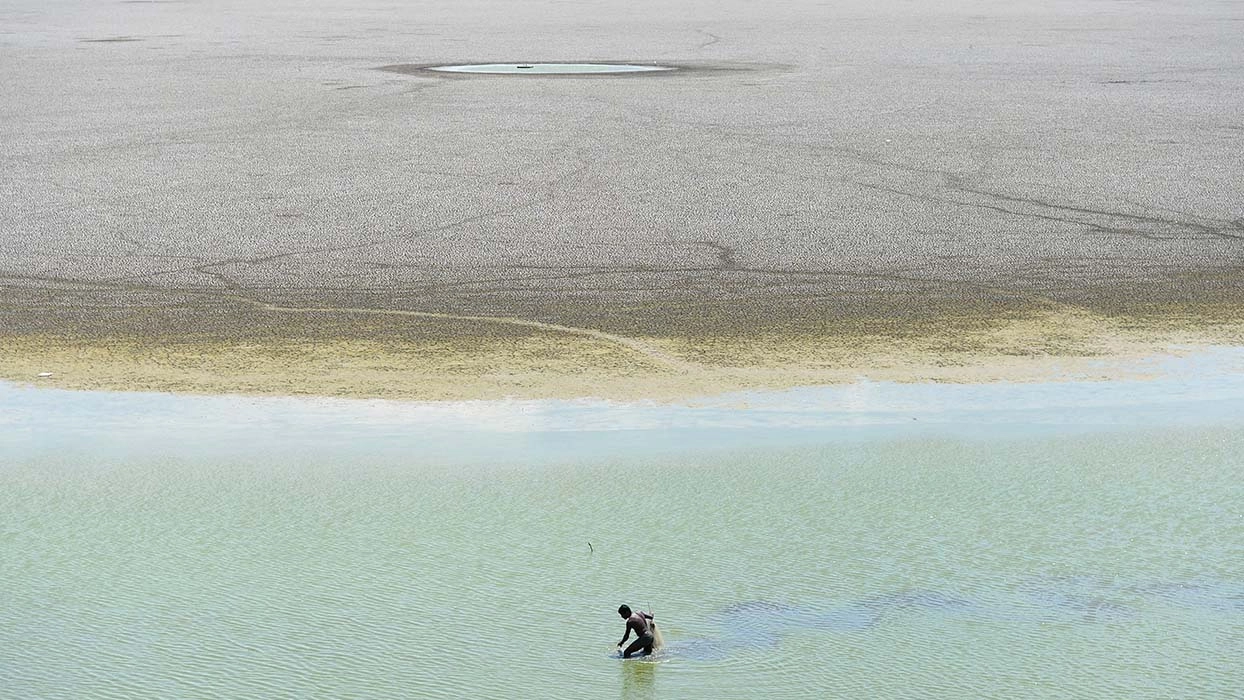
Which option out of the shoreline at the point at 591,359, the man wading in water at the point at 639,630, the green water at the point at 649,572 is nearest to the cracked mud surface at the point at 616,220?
the shoreline at the point at 591,359

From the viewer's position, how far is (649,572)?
6.20 metres

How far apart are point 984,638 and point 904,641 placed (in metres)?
0.28

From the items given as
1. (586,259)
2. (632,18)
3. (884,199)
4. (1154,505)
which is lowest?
(1154,505)

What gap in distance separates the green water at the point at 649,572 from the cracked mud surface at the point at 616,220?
1.41 meters

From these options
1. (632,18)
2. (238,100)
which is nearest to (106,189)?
(238,100)

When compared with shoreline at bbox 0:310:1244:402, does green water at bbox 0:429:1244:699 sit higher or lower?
lower

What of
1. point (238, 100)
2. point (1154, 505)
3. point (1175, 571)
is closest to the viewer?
point (1175, 571)

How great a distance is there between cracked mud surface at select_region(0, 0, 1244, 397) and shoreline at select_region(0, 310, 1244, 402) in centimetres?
3

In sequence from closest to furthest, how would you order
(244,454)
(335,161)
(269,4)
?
(244,454)
(335,161)
(269,4)

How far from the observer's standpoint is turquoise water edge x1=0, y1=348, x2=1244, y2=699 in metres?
5.39

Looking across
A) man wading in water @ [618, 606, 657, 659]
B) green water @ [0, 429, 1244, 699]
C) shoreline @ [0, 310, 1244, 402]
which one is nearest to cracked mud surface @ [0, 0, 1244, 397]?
shoreline @ [0, 310, 1244, 402]

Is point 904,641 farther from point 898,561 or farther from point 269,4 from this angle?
point 269,4

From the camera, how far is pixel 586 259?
11.3 meters

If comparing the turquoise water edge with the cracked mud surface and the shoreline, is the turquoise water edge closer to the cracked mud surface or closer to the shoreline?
the shoreline
